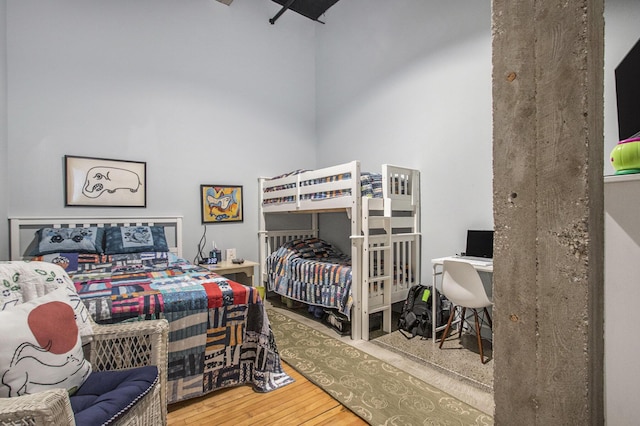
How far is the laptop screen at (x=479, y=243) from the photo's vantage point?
2779 millimetres

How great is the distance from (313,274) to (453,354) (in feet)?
4.82

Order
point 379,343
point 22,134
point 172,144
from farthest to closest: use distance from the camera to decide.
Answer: point 172,144 < point 22,134 < point 379,343

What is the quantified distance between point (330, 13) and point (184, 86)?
246 centimetres

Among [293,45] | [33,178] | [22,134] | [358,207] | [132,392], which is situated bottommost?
[132,392]

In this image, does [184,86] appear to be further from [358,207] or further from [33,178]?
[358,207]

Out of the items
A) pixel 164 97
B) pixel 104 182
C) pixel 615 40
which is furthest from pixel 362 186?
pixel 104 182

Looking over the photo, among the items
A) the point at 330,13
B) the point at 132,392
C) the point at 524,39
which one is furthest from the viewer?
the point at 330,13

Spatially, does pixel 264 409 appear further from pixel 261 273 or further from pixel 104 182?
pixel 104 182

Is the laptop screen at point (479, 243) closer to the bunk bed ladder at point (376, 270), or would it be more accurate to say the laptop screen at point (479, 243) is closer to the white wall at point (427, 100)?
the white wall at point (427, 100)

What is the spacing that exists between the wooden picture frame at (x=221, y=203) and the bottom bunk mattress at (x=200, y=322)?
1.71m

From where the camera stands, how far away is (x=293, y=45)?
15.8 ft

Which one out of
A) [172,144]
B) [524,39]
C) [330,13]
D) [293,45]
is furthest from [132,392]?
[330,13]

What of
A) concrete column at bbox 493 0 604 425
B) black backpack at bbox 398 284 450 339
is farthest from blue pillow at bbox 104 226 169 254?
concrete column at bbox 493 0 604 425

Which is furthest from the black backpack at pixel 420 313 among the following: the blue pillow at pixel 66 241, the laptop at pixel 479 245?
the blue pillow at pixel 66 241
